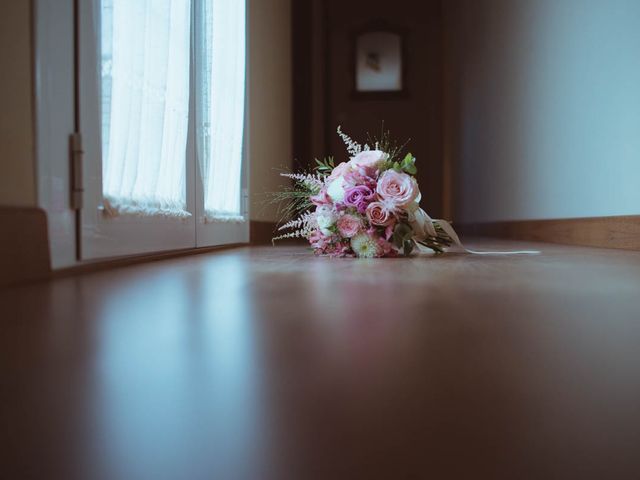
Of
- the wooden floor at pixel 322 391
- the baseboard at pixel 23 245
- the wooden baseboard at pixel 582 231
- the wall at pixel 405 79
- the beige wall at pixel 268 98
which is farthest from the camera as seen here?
the wall at pixel 405 79

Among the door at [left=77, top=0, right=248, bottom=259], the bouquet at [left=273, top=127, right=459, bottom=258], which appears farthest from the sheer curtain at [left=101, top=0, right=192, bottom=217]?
the bouquet at [left=273, top=127, right=459, bottom=258]

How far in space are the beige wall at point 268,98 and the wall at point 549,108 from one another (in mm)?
1545

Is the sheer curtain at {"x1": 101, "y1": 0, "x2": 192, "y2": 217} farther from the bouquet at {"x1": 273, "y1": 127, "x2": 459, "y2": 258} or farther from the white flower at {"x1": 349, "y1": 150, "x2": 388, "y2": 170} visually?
the white flower at {"x1": 349, "y1": 150, "x2": 388, "y2": 170}

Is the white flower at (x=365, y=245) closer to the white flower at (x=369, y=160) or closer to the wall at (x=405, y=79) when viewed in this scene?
the white flower at (x=369, y=160)

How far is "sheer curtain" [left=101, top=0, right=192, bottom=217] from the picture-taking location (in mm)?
1440

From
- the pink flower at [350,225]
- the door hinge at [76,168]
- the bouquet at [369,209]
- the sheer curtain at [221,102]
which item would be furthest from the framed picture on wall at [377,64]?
the door hinge at [76,168]

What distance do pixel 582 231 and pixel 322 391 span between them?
2741 millimetres

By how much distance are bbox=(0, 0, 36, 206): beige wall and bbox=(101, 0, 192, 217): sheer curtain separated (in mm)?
283

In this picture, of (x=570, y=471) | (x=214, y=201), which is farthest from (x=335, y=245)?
(x=570, y=471)

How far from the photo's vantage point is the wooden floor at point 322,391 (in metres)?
0.26

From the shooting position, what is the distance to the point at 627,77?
228 cm

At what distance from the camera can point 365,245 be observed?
1.85 m

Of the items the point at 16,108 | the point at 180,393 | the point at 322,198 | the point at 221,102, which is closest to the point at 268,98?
the point at 221,102

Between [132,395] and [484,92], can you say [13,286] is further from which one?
[484,92]
